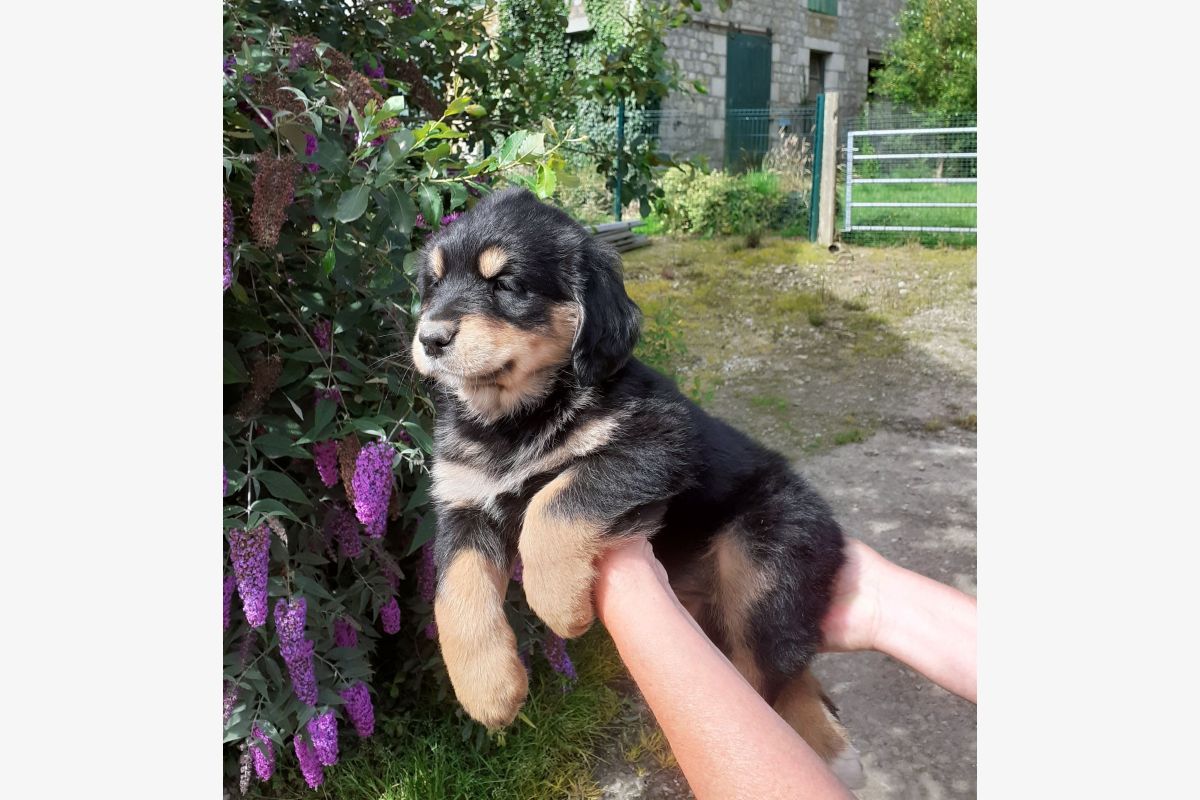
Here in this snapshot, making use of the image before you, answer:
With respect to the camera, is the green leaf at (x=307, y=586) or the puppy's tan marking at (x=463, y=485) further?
the green leaf at (x=307, y=586)

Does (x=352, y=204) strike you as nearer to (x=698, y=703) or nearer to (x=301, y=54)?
(x=301, y=54)

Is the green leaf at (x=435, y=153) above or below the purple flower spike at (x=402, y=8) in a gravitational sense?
below

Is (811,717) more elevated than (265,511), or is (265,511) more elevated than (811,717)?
(265,511)

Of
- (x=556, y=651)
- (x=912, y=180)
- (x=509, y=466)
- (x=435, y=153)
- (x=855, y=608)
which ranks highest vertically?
(x=912, y=180)

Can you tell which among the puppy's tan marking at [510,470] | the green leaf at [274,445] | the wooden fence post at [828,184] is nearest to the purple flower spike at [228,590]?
the green leaf at [274,445]

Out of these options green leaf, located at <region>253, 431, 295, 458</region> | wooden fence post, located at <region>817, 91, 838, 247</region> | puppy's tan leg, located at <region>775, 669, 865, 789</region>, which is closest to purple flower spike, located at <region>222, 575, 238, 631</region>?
green leaf, located at <region>253, 431, 295, 458</region>

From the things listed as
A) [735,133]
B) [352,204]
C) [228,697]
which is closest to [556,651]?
[228,697]

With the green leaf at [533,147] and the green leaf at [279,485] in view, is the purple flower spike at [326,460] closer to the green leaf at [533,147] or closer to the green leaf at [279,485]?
the green leaf at [279,485]
